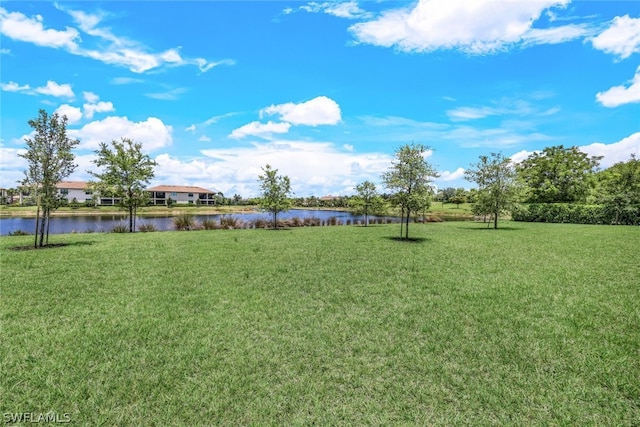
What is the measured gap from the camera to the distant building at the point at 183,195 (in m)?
96.9

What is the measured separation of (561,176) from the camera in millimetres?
45531

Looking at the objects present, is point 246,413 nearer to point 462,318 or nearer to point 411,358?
point 411,358

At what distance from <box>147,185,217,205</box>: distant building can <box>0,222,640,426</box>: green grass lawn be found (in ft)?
305

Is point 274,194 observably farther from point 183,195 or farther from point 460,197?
point 183,195

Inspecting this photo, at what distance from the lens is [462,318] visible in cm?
630

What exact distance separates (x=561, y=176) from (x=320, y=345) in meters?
53.7

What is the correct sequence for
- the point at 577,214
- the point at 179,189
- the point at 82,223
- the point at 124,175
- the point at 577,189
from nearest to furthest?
the point at 124,175 → the point at 577,214 → the point at 82,223 → the point at 577,189 → the point at 179,189

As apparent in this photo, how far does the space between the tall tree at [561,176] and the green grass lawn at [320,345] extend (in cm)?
4316

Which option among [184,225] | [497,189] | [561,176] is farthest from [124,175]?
[561,176]

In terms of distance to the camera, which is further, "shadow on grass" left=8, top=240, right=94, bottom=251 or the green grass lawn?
"shadow on grass" left=8, top=240, right=94, bottom=251

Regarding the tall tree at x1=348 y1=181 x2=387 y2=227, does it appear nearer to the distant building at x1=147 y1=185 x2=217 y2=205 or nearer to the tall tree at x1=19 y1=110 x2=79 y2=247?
the tall tree at x1=19 y1=110 x2=79 y2=247

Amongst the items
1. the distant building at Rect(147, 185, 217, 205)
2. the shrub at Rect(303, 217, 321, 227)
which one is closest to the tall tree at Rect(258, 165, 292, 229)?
the shrub at Rect(303, 217, 321, 227)

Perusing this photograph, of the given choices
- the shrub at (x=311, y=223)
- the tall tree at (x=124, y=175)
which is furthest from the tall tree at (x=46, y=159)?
the shrub at (x=311, y=223)

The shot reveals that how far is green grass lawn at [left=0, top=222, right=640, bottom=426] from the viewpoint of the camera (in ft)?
12.5
